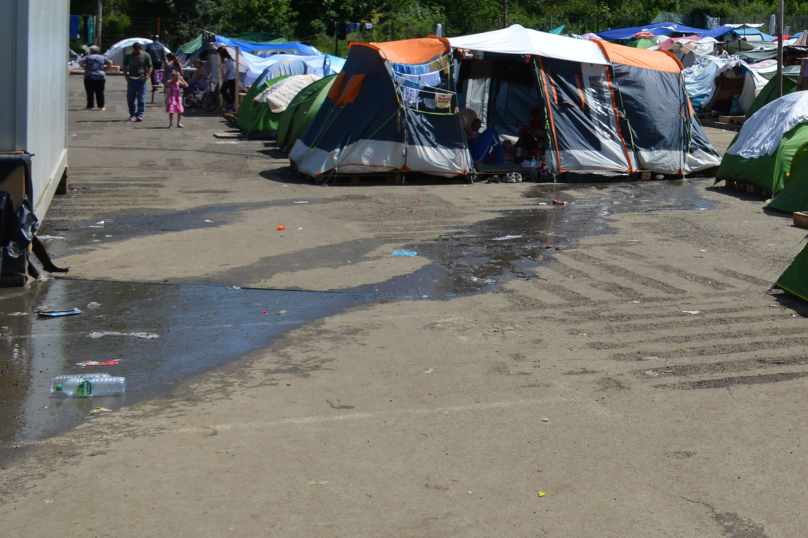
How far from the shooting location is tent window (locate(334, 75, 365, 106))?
1339 centimetres

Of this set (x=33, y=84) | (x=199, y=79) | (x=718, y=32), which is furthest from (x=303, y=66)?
(x=718, y=32)

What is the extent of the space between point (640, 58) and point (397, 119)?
4.72m

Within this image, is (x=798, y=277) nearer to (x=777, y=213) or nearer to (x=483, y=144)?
(x=777, y=213)

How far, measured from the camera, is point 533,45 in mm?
13828

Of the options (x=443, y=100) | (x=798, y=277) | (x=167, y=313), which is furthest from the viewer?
(x=443, y=100)

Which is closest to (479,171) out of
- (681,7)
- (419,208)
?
(419,208)

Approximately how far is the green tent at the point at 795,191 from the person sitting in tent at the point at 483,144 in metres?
5.11

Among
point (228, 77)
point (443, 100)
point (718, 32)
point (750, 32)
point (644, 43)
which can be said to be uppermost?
point (718, 32)

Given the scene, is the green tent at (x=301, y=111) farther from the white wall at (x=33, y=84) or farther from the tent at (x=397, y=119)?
the white wall at (x=33, y=84)

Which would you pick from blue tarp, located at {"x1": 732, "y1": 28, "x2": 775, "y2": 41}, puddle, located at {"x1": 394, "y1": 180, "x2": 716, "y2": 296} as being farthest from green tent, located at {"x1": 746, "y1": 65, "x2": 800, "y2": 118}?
blue tarp, located at {"x1": 732, "y1": 28, "x2": 775, "y2": 41}

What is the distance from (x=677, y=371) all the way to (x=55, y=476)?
393 centimetres

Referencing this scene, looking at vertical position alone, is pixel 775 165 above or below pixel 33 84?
below

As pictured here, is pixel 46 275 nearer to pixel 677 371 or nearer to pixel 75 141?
pixel 677 371

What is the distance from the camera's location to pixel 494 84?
17.2 metres
